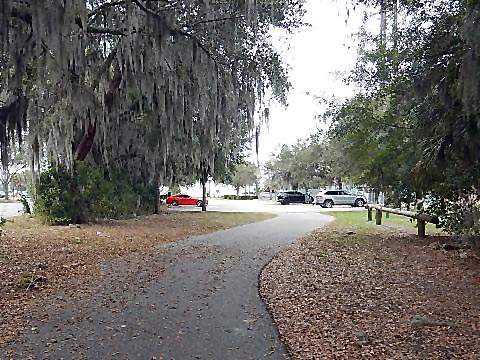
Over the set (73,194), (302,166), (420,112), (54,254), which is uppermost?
(302,166)

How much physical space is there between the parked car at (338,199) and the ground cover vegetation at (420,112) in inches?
901

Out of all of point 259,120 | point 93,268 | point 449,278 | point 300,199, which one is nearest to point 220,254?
point 93,268

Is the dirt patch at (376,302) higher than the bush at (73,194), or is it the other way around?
the bush at (73,194)

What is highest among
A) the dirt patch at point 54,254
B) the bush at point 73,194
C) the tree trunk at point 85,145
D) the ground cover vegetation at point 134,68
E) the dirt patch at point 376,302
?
the ground cover vegetation at point 134,68

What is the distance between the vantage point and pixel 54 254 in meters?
9.38

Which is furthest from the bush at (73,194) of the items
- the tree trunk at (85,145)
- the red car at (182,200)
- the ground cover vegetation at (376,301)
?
the red car at (182,200)

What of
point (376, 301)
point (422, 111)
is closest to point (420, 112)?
point (422, 111)

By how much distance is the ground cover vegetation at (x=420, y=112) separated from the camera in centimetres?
716

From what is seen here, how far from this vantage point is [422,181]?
10.1 meters

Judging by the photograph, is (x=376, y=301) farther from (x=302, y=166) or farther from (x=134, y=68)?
(x=302, y=166)

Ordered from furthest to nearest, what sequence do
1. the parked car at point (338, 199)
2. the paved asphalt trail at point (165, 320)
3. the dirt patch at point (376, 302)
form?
the parked car at point (338, 199), the dirt patch at point (376, 302), the paved asphalt trail at point (165, 320)

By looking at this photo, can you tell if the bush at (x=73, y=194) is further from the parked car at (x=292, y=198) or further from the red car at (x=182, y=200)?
the parked car at (x=292, y=198)

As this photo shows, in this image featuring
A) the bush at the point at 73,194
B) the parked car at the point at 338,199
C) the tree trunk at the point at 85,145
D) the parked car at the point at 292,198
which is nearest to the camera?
the tree trunk at the point at 85,145

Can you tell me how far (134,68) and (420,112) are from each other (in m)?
5.86
